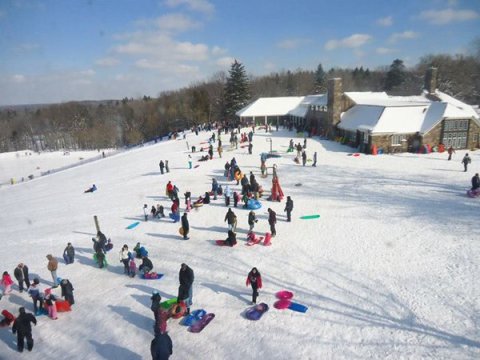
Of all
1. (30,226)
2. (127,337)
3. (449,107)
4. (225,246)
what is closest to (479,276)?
(225,246)

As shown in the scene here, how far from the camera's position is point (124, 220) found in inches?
786

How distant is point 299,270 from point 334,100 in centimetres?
3006

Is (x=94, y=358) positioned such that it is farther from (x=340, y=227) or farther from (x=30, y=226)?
(x=30, y=226)

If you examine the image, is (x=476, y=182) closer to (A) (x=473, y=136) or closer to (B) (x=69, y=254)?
(A) (x=473, y=136)

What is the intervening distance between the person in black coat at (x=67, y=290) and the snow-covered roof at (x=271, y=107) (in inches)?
1606

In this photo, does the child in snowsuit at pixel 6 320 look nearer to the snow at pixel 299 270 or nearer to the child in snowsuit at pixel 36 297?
the snow at pixel 299 270

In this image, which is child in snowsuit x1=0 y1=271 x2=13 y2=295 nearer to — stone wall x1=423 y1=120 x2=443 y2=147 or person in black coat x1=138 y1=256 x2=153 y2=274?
person in black coat x1=138 y1=256 x2=153 y2=274

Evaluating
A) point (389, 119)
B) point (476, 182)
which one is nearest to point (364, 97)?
point (389, 119)

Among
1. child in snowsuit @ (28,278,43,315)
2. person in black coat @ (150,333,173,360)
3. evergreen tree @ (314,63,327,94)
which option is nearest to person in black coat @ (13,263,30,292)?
child in snowsuit @ (28,278,43,315)

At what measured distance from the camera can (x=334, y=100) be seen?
38938mm

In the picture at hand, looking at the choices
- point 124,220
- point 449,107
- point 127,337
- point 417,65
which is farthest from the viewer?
point 417,65

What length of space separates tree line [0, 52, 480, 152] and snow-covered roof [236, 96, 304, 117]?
313 inches

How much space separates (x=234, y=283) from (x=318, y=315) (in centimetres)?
318

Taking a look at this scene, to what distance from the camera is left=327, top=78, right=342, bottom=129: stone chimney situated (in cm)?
3875
